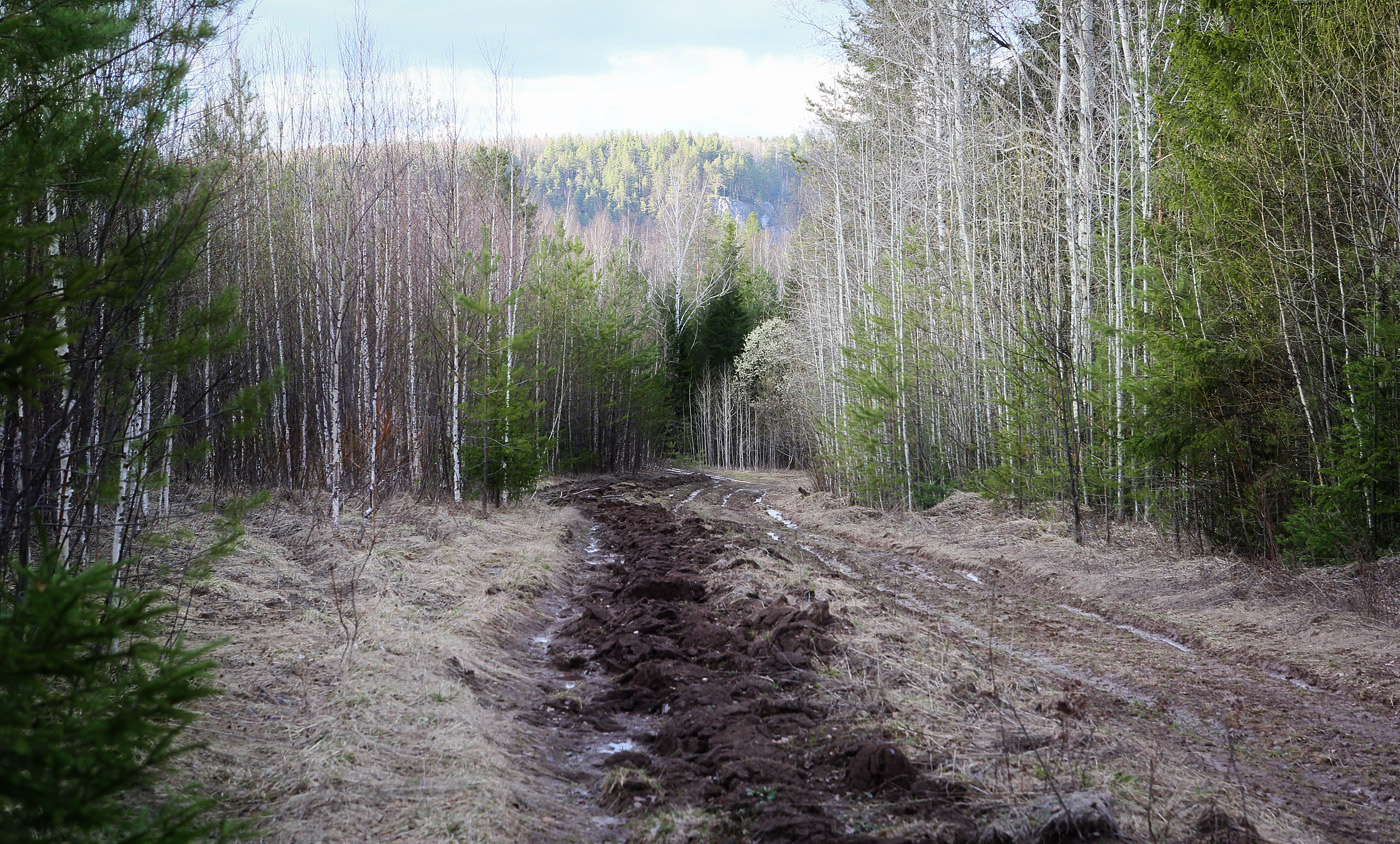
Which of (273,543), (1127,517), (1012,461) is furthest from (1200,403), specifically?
(273,543)

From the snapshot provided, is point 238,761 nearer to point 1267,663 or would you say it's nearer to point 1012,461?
point 1267,663

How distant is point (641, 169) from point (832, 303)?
122 m

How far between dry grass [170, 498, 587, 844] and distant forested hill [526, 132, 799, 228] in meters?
112

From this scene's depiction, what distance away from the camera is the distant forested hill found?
427 feet

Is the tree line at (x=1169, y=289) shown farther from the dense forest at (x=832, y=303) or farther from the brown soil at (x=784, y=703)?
the brown soil at (x=784, y=703)

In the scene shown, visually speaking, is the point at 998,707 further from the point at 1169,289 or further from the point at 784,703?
the point at 1169,289

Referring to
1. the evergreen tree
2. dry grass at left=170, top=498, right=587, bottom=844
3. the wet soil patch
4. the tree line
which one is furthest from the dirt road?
the evergreen tree

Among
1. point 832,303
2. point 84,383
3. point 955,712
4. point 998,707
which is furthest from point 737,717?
point 832,303

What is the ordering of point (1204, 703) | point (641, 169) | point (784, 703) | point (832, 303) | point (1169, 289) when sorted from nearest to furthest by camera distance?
point (784, 703), point (1204, 703), point (1169, 289), point (832, 303), point (641, 169)

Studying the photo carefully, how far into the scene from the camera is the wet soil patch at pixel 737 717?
11.2ft

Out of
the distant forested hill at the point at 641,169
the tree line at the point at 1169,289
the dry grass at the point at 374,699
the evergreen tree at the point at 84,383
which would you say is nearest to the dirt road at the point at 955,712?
the dry grass at the point at 374,699

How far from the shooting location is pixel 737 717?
4.57m

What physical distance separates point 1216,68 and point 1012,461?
687 cm

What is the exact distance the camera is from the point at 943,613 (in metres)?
7.72
